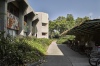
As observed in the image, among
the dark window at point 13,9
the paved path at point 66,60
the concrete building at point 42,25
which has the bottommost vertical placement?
the paved path at point 66,60

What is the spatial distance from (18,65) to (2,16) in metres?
13.1

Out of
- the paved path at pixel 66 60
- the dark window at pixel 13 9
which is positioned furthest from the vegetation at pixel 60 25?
the paved path at pixel 66 60

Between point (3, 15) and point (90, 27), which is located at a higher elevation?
point (3, 15)

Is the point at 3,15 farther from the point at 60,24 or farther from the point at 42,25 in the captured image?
the point at 60,24

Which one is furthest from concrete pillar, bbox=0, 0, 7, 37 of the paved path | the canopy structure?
the canopy structure

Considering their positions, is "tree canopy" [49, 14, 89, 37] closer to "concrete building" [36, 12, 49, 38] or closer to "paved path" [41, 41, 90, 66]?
"concrete building" [36, 12, 49, 38]

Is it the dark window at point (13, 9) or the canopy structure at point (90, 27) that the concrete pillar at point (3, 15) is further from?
the canopy structure at point (90, 27)

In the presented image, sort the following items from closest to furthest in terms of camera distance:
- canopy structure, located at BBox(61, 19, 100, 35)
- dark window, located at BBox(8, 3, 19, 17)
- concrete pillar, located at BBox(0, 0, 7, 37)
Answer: canopy structure, located at BBox(61, 19, 100, 35)
concrete pillar, located at BBox(0, 0, 7, 37)
dark window, located at BBox(8, 3, 19, 17)

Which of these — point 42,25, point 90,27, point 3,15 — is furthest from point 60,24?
point 90,27

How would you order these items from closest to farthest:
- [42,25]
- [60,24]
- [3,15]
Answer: [3,15], [42,25], [60,24]

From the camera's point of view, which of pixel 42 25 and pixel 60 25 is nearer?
pixel 42 25

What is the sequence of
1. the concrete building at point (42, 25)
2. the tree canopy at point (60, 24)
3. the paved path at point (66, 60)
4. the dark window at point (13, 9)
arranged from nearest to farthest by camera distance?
the paved path at point (66, 60)
the dark window at point (13, 9)
the concrete building at point (42, 25)
the tree canopy at point (60, 24)

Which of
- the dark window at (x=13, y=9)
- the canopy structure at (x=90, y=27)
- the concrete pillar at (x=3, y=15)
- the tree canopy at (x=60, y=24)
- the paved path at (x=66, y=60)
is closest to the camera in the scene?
the paved path at (x=66, y=60)

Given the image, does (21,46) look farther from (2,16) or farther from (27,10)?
(27,10)
